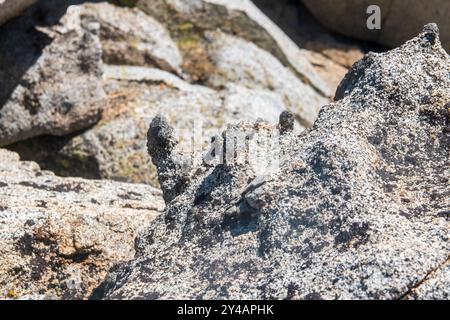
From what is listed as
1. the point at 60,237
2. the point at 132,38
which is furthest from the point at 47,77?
the point at 60,237

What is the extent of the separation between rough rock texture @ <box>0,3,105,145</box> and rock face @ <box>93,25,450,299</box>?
4.76 meters

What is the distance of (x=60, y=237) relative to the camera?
7008 mm

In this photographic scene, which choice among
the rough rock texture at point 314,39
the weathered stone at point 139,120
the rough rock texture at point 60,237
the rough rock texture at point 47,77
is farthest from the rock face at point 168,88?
the rough rock texture at point 60,237

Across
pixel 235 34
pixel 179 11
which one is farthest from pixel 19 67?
pixel 235 34

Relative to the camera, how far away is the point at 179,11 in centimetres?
1320

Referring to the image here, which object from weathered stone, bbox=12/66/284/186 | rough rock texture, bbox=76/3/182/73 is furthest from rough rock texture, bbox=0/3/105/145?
rough rock texture, bbox=76/3/182/73

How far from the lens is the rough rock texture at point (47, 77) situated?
1112cm

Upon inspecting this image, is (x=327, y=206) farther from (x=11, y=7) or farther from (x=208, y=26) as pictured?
(x=208, y=26)

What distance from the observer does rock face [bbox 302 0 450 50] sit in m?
13.6

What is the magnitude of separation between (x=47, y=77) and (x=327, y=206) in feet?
22.2

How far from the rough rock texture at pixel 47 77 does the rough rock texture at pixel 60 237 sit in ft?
10.4

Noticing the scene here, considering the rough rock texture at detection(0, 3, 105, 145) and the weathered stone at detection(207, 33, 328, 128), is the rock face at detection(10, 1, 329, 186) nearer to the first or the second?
the weathered stone at detection(207, 33, 328, 128)

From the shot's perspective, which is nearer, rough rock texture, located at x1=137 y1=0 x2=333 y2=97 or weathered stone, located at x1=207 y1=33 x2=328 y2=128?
weathered stone, located at x1=207 y1=33 x2=328 y2=128

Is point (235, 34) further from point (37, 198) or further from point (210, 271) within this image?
point (210, 271)
